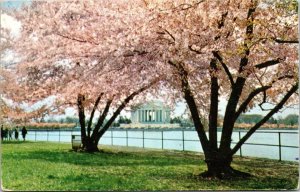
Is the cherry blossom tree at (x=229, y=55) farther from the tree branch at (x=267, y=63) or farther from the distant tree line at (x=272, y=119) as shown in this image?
the distant tree line at (x=272, y=119)

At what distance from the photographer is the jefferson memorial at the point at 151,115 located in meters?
A: 8.02

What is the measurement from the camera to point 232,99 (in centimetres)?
689

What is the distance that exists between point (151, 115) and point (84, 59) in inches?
53.8

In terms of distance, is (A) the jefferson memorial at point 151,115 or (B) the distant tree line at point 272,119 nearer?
(B) the distant tree line at point 272,119

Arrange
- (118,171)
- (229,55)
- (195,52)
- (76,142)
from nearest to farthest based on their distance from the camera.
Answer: (229,55) < (195,52) < (118,171) < (76,142)

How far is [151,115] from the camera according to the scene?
823 cm

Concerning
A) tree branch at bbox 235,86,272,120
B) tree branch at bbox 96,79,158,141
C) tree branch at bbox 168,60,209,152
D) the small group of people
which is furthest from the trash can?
tree branch at bbox 235,86,272,120

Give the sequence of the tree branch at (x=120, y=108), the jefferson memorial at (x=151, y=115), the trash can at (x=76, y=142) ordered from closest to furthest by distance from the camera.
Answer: the tree branch at (x=120, y=108) → the jefferson memorial at (x=151, y=115) → the trash can at (x=76, y=142)

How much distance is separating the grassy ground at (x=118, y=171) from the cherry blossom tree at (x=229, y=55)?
0.52 m

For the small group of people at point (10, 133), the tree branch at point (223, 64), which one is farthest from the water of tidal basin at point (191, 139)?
the tree branch at point (223, 64)

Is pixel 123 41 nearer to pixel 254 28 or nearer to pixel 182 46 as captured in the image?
pixel 182 46

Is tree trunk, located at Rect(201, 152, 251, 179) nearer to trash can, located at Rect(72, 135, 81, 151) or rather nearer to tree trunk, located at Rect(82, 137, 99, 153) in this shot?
trash can, located at Rect(72, 135, 81, 151)

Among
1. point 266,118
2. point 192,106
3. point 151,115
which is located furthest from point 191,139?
point 266,118

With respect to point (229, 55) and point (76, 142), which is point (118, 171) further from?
point (76, 142)
